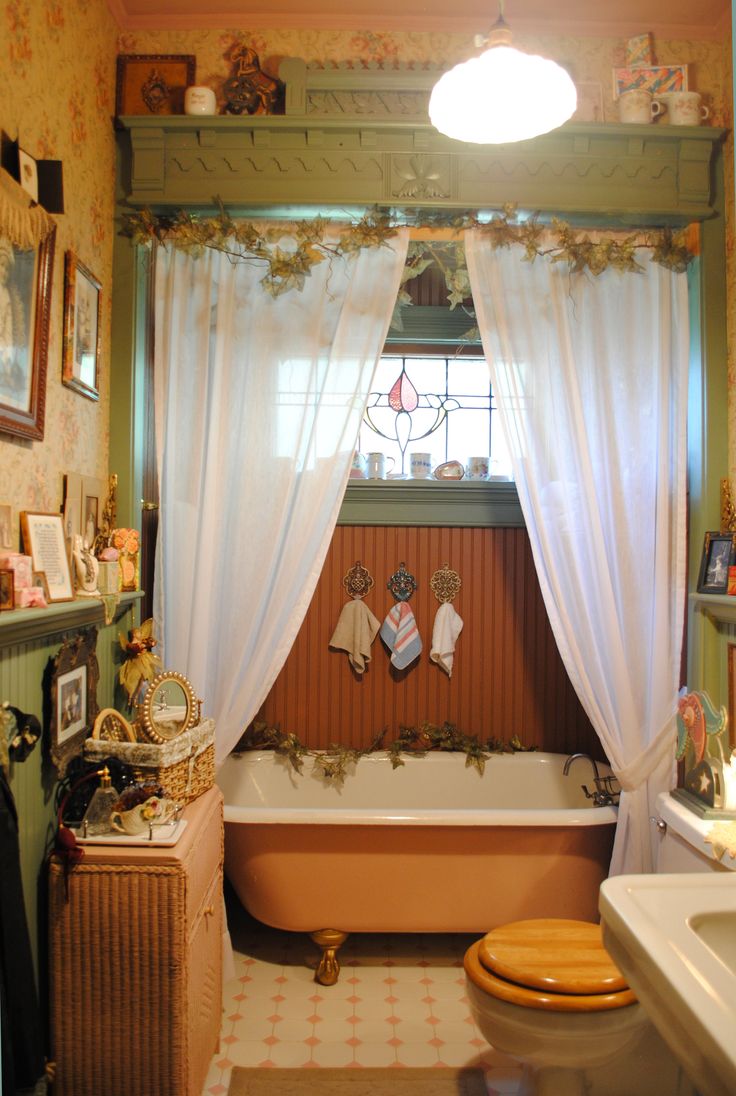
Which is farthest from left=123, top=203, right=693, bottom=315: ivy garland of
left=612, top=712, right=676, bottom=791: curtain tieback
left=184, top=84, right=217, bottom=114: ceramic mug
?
left=612, top=712, right=676, bottom=791: curtain tieback

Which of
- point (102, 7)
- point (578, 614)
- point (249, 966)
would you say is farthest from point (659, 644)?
point (102, 7)

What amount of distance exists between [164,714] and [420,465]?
173 cm

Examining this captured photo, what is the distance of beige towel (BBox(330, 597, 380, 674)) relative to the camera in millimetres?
3418

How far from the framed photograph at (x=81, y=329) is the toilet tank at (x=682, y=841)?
2.25 meters

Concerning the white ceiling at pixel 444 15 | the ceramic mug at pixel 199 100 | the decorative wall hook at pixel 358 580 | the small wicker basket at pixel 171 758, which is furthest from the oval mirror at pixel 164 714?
the white ceiling at pixel 444 15

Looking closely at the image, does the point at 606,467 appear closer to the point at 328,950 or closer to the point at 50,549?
the point at 50,549

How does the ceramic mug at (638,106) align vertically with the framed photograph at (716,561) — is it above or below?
above

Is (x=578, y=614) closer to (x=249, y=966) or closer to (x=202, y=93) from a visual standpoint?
(x=249, y=966)

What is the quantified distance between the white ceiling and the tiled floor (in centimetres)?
344

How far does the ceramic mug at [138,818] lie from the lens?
1892 mm

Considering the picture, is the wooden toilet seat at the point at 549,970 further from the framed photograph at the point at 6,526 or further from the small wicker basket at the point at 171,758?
the framed photograph at the point at 6,526

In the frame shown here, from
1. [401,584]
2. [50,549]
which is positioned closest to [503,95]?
[50,549]

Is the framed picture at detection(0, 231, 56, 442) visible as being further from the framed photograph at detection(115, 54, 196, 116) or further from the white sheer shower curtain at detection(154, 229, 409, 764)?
the framed photograph at detection(115, 54, 196, 116)

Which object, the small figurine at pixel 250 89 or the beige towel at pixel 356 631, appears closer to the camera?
the small figurine at pixel 250 89
